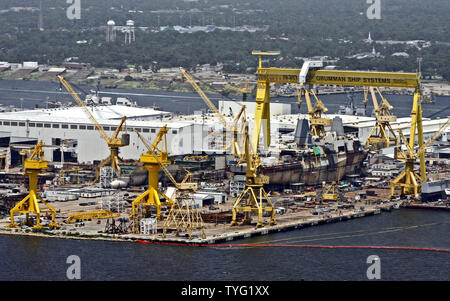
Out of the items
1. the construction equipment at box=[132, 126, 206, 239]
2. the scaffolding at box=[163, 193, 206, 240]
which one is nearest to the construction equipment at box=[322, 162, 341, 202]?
the construction equipment at box=[132, 126, 206, 239]

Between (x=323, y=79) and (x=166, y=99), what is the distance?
272 feet

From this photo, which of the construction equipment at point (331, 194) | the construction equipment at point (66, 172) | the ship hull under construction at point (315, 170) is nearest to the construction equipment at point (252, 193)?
the construction equipment at point (331, 194)

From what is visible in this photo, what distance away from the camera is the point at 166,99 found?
168250mm

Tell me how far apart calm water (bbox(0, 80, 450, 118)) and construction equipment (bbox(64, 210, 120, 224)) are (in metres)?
69.0

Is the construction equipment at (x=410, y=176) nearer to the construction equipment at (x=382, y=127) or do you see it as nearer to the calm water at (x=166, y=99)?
the construction equipment at (x=382, y=127)

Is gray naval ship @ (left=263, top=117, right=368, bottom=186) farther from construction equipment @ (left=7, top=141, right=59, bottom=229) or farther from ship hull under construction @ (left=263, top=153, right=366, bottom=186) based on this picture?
construction equipment @ (left=7, top=141, right=59, bottom=229)

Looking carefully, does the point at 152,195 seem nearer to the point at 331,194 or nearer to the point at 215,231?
the point at 215,231

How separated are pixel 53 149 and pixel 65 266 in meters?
34.4

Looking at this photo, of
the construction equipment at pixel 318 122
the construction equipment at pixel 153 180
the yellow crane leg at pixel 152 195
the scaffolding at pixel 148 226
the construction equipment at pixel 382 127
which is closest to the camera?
the scaffolding at pixel 148 226

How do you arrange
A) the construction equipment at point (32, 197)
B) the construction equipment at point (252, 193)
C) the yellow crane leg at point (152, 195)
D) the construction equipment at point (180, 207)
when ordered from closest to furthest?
the construction equipment at point (180, 207), the construction equipment at point (32, 197), the yellow crane leg at point (152, 195), the construction equipment at point (252, 193)

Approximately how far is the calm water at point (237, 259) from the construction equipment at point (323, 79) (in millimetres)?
12245

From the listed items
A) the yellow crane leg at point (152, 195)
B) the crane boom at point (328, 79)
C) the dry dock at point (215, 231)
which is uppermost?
the crane boom at point (328, 79)

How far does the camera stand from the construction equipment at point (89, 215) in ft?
252

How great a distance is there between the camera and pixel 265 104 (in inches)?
3445
